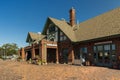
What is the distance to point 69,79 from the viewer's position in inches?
436

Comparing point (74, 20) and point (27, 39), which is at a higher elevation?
point (74, 20)

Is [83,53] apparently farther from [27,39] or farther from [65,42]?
[27,39]

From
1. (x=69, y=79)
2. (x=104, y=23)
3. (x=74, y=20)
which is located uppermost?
(x=74, y=20)

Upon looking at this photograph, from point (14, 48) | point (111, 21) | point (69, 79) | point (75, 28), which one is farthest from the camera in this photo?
point (14, 48)

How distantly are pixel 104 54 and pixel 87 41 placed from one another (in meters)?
3.35

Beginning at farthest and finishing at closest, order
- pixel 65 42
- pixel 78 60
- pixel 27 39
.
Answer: pixel 27 39, pixel 65 42, pixel 78 60

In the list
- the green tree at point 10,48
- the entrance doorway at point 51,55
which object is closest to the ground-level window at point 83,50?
the entrance doorway at point 51,55

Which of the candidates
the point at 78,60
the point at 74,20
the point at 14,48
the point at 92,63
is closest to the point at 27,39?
the point at 74,20

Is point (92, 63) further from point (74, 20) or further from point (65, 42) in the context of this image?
point (74, 20)

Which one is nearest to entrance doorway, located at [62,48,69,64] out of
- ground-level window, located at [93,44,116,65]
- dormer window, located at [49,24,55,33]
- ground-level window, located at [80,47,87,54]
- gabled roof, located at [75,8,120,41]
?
ground-level window, located at [80,47,87,54]

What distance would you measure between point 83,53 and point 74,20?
9.27m

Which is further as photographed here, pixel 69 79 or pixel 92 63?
pixel 92 63

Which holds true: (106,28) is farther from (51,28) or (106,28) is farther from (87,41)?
(51,28)

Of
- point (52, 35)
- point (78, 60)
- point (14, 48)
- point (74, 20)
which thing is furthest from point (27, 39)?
point (14, 48)
